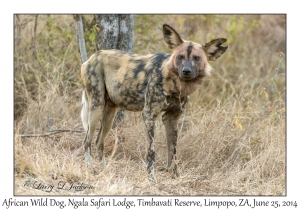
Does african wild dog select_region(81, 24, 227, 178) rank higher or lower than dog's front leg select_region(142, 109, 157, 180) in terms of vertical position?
higher

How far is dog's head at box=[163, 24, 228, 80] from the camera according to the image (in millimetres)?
5684

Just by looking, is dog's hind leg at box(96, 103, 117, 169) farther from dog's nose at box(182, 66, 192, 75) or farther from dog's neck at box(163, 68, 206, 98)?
dog's nose at box(182, 66, 192, 75)

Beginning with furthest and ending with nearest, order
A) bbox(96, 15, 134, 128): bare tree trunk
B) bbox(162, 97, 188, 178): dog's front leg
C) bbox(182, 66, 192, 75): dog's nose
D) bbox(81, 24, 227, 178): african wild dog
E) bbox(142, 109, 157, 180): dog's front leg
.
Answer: bbox(96, 15, 134, 128): bare tree trunk → bbox(162, 97, 188, 178): dog's front leg → bbox(142, 109, 157, 180): dog's front leg → bbox(81, 24, 227, 178): african wild dog → bbox(182, 66, 192, 75): dog's nose

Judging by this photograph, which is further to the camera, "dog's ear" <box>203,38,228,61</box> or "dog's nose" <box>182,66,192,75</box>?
"dog's ear" <box>203,38,228,61</box>

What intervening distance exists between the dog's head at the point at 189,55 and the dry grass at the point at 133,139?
3.27ft

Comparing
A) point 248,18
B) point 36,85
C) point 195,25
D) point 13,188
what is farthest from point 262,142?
point 248,18

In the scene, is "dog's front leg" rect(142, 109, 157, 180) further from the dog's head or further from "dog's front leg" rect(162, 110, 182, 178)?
the dog's head

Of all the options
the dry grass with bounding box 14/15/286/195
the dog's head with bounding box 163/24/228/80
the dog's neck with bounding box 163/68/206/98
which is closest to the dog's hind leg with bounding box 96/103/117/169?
the dry grass with bounding box 14/15/286/195

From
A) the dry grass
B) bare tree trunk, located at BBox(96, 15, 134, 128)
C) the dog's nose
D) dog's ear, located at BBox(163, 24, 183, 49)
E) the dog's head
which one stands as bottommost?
the dry grass

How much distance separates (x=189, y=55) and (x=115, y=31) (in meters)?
1.93

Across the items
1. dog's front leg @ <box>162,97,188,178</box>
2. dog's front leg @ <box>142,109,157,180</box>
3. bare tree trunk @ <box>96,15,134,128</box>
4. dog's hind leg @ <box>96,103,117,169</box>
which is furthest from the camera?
bare tree trunk @ <box>96,15,134,128</box>

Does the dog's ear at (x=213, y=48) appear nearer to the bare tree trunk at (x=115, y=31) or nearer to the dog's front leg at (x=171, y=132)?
the dog's front leg at (x=171, y=132)

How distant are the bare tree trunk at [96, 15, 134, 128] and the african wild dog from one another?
85cm
